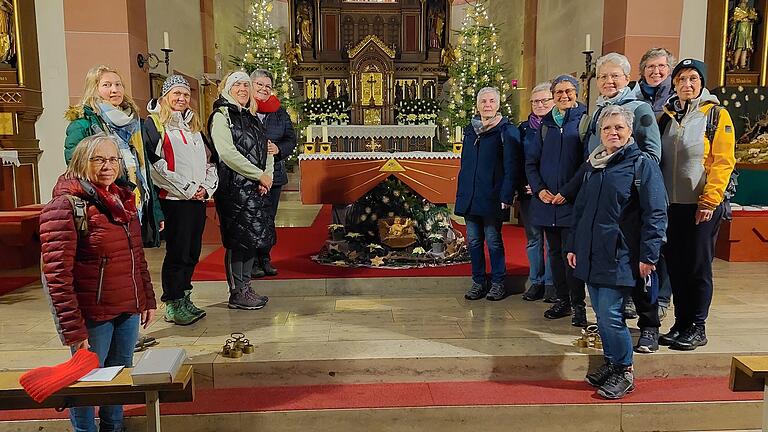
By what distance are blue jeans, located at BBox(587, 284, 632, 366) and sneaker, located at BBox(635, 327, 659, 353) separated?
42 cm

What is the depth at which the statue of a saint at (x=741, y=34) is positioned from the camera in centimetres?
671

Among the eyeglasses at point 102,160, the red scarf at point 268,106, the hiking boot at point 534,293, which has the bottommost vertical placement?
the hiking boot at point 534,293

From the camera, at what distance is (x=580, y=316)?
12.2 ft

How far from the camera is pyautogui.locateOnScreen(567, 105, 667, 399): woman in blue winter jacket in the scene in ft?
8.95

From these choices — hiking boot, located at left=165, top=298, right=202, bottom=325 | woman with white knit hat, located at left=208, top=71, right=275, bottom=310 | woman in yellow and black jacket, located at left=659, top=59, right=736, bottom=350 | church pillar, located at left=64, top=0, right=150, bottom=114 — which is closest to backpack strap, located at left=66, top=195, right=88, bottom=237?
woman with white knit hat, located at left=208, top=71, right=275, bottom=310

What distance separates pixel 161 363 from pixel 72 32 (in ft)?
19.1

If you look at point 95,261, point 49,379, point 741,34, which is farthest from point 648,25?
point 49,379

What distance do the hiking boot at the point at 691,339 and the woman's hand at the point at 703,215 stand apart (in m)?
0.68

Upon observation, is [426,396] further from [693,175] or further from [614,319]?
[693,175]

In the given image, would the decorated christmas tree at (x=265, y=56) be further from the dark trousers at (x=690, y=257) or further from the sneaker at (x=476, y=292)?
the dark trousers at (x=690, y=257)

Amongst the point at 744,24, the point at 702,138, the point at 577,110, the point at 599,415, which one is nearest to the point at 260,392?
the point at 599,415

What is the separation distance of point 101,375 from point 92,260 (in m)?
0.67

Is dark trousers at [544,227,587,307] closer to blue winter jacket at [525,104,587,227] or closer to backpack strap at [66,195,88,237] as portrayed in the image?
blue winter jacket at [525,104,587,227]

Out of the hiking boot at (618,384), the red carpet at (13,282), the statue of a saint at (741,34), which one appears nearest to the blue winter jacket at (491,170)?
the hiking boot at (618,384)
